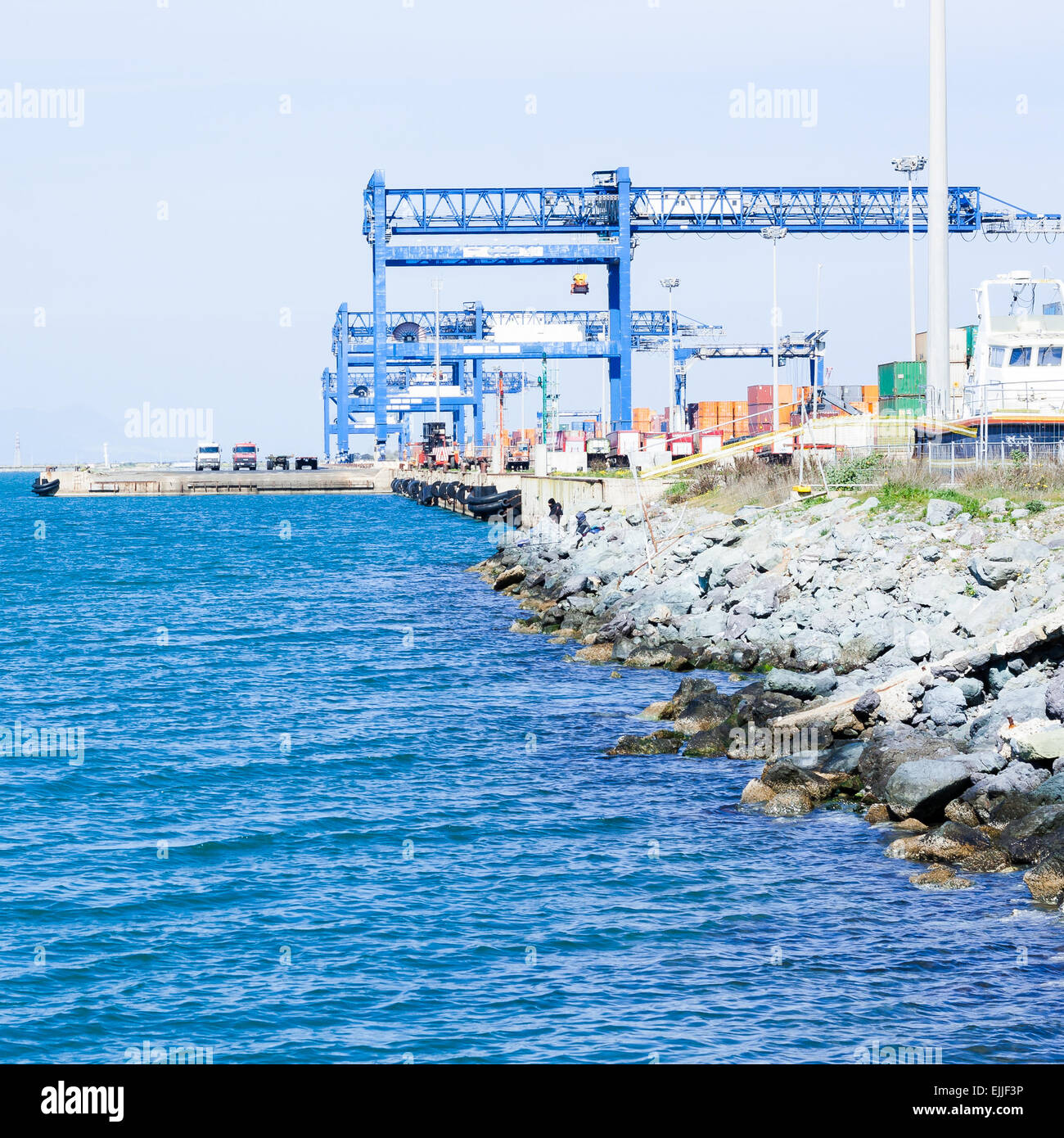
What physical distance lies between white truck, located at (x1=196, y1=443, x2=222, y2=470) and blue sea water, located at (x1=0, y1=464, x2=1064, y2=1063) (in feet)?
376

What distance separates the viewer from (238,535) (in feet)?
244

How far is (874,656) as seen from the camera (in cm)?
2103

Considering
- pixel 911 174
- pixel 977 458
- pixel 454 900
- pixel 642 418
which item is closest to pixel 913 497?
pixel 977 458

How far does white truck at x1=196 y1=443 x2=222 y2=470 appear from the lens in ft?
454

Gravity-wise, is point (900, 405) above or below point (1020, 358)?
below

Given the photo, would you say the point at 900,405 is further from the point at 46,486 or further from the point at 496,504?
the point at 46,486

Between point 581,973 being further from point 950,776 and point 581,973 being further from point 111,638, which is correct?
point 111,638

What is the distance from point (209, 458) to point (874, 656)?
124440 mm

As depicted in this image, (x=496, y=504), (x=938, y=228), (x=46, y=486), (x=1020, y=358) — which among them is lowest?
(x=496, y=504)

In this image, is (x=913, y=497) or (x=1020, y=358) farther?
(x=1020, y=358)

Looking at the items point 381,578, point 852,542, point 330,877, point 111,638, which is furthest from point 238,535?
point 330,877

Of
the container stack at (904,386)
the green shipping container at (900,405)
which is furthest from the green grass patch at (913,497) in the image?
the container stack at (904,386)
